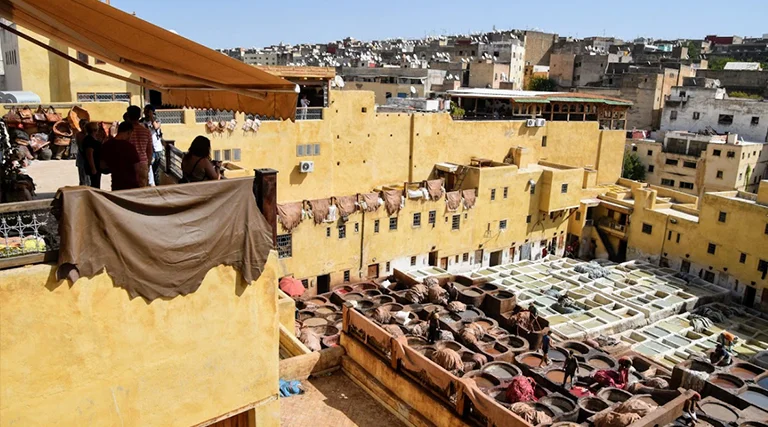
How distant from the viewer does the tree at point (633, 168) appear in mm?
46781

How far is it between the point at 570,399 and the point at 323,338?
8.20m

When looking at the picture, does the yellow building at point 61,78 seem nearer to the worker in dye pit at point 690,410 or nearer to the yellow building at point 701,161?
the worker in dye pit at point 690,410

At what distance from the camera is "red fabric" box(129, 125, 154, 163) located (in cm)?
760

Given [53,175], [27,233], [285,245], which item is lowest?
[285,245]

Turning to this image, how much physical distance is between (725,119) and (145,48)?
53602 mm

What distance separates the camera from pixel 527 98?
38.0 meters

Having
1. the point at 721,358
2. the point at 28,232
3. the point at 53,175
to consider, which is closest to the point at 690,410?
the point at 721,358

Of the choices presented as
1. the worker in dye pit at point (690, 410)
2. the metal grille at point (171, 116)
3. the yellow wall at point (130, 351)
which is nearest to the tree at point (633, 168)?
the worker in dye pit at point (690, 410)

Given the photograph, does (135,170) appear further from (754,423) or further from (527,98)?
(527,98)

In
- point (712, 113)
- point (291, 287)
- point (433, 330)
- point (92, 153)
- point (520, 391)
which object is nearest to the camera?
point (92, 153)

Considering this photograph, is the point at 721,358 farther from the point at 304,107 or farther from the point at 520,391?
the point at 304,107

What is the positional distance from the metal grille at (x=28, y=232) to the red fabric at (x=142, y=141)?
2.61 metres

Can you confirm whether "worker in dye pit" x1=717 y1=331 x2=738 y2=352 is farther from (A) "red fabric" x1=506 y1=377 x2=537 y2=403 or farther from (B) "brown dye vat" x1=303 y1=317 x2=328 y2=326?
(B) "brown dye vat" x1=303 y1=317 x2=328 y2=326

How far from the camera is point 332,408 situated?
13508mm
